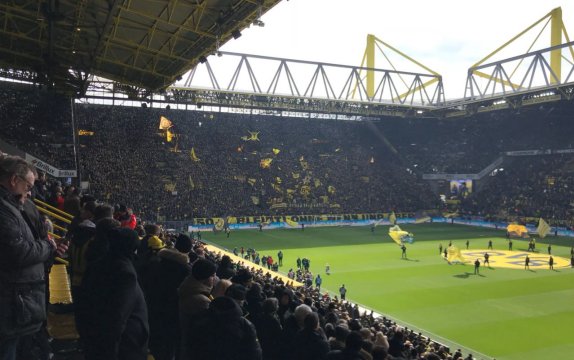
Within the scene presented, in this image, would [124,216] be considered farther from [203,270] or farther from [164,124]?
[164,124]

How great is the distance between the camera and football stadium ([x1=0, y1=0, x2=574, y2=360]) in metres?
4.54

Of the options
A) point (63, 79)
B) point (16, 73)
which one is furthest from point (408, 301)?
point (16, 73)

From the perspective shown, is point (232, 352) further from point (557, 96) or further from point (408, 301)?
point (557, 96)

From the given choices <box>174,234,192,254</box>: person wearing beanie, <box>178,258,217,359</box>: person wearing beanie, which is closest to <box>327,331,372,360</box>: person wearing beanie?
<box>178,258,217,359</box>: person wearing beanie

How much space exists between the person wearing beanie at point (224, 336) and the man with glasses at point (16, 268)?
1460 mm

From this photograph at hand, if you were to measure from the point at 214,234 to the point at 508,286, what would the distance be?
31909 millimetres

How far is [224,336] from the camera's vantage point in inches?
174

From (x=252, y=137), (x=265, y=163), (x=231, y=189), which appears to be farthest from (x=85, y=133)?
(x=265, y=163)

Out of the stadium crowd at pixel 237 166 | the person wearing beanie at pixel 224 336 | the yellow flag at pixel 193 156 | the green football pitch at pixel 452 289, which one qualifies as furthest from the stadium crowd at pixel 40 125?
the person wearing beanie at pixel 224 336

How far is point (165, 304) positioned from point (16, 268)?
2.38 m

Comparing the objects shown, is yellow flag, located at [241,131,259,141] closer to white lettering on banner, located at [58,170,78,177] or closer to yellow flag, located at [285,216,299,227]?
yellow flag, located at [285,216,299,227]

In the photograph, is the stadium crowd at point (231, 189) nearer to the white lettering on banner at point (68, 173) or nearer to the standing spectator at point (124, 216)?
the standing spectator at point (124, 216)

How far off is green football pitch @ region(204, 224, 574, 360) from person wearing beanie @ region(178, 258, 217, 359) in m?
17.2

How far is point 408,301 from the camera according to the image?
2644 centimetres
